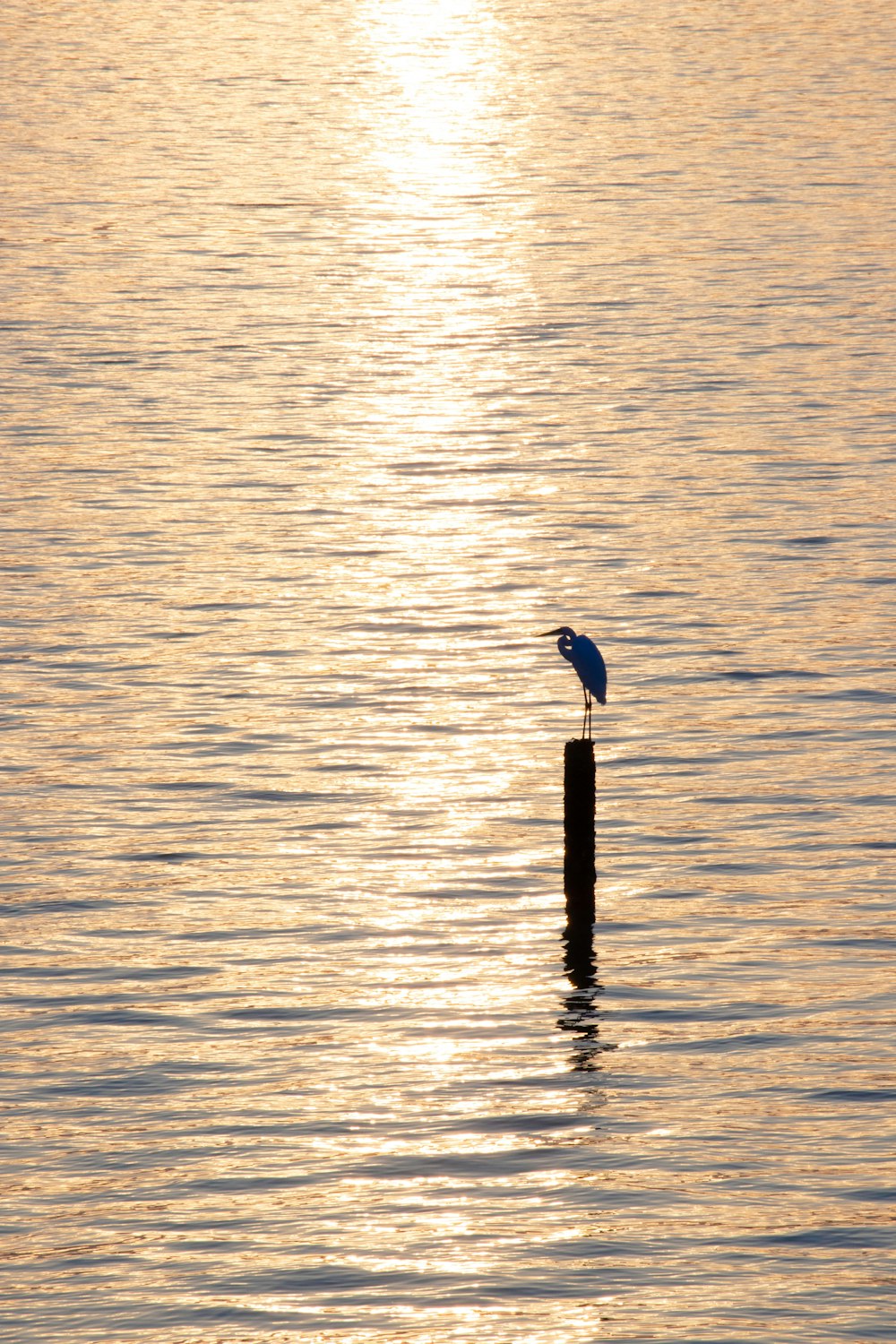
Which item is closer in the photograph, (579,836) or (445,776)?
(579,836)

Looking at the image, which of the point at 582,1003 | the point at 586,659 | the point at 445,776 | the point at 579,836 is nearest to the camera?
the point at 582,1003

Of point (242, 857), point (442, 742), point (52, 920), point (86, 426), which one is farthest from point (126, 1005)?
point (86, 426)

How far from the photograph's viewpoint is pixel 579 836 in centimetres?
1867

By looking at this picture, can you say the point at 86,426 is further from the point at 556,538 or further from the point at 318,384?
the point at 556,538

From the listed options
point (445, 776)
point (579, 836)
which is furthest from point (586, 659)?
point (445, 776)

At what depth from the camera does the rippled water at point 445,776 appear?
1516 cm

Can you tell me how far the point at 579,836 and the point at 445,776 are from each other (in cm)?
496

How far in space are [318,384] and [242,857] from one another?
839 inches

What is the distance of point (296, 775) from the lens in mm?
23531

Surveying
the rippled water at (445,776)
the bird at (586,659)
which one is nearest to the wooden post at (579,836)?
the rippled water at (445,776)

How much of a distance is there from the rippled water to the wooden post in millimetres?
460

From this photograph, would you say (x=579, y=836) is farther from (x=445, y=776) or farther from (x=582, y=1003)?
(x=445, y=776)

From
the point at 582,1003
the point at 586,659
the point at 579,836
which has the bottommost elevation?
the point at 582,1003

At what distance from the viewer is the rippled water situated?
597 inches
